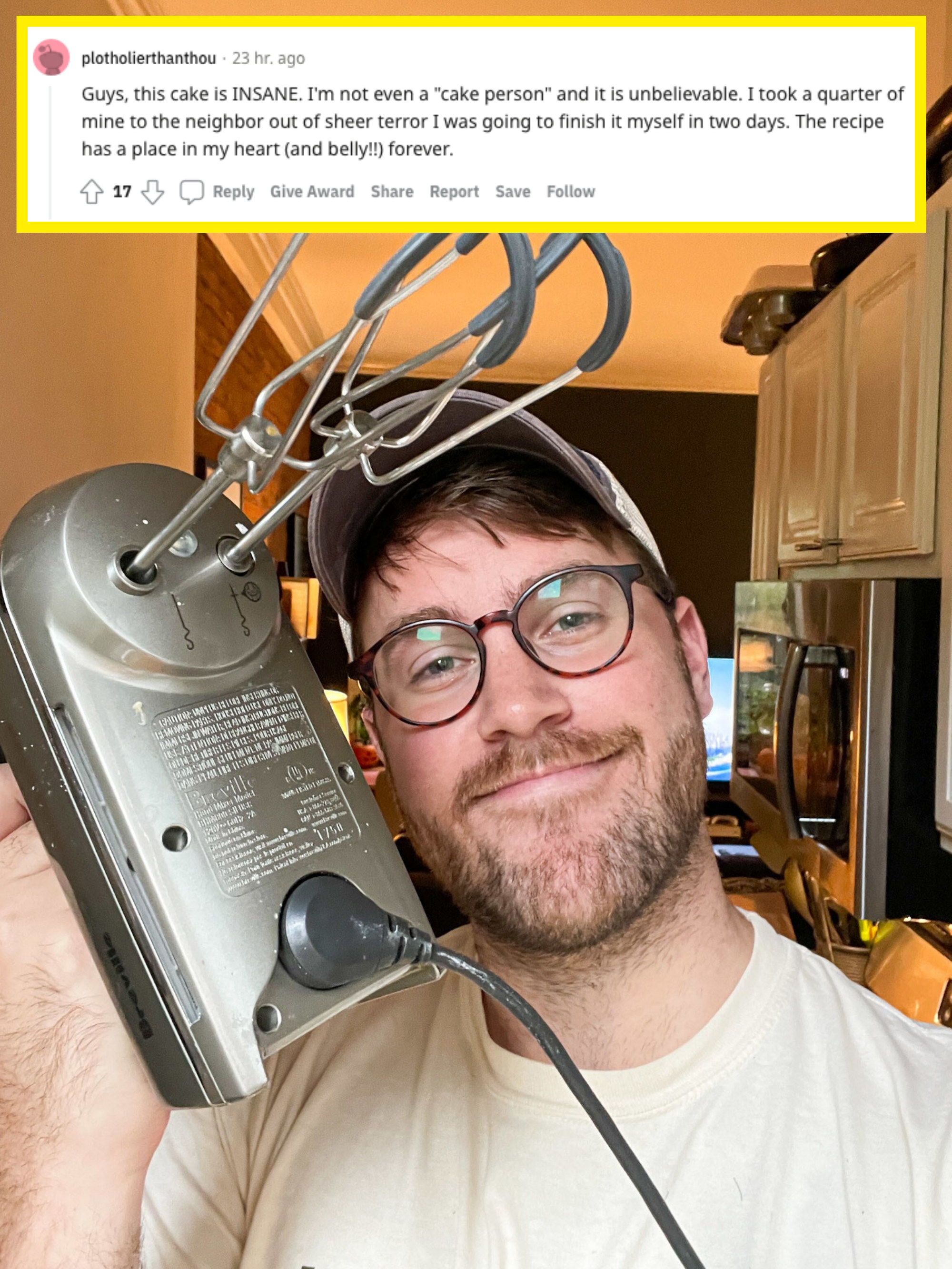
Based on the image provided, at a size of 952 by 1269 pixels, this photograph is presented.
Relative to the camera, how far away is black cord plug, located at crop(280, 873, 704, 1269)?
0.46 m

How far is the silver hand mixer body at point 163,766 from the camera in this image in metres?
0.44

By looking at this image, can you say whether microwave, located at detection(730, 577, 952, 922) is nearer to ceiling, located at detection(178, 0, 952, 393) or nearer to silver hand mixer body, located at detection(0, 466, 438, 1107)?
ceiling, located at detection(178, 0, 952, 393)

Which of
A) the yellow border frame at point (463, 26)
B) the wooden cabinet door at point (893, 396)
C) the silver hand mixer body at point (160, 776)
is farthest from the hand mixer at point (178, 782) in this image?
the wooden cabinet door at point (893, 396)

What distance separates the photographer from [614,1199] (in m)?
0.67

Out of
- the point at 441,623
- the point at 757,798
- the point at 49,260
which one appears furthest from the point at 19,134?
the point at 757,798

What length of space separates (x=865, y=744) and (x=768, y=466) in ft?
3.74

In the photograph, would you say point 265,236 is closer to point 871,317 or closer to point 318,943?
point 871,317

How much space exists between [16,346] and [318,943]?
49.6 inches

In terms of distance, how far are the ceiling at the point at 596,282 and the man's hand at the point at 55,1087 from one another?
1.79 metres

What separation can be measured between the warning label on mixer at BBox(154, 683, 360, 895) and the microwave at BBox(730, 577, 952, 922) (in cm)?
115

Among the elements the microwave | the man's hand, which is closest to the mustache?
the man's hand

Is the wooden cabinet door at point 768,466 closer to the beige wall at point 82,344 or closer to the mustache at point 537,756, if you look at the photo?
the beige wall at point 82,344

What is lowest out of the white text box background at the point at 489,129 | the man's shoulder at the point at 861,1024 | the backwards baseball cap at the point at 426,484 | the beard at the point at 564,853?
the man's shoulder at the point at 861,1024

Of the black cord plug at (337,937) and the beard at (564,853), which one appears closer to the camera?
the black cord plug at (337,937)
